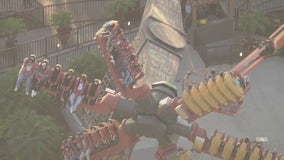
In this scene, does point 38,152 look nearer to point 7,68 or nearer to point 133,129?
point 133,129

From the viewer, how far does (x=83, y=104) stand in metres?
17.2

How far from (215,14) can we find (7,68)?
10.6 m

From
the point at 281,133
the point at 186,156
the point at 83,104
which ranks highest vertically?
the point at 83,104

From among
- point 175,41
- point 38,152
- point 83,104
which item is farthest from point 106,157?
point 175,41

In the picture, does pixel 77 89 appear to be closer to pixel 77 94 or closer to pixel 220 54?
pixel 77 94

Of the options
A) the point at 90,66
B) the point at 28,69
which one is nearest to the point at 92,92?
the point at 28,69

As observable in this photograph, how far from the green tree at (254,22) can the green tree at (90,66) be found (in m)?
8.12

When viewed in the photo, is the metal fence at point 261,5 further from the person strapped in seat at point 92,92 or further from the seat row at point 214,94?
the person strapped in seat at point 92,92

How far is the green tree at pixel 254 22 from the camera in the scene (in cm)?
3266

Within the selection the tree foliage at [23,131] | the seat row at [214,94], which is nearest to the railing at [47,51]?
the tree foliage at [23,131]

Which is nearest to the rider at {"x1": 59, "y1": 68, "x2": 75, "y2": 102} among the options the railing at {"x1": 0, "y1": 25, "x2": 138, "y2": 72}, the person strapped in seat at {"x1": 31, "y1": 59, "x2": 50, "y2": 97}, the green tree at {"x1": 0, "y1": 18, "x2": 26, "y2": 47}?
the person strapped in seat at {"x1": 31, "y1": 59, "x2": 50, "y2": 97}

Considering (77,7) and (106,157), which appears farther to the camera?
(77,7)

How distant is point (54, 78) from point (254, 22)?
56.8 ft

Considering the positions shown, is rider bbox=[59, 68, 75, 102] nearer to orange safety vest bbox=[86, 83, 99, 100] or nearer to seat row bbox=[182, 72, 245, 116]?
orange safety vest bbox=[86, 83, 99, 100]
